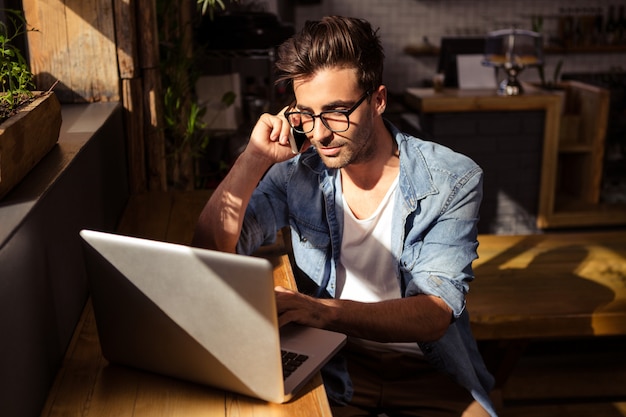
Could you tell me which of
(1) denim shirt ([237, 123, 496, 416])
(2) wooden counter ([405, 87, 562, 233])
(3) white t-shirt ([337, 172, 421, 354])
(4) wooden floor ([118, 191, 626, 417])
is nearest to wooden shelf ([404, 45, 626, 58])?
(2) wooden counter ([405, 87, 562, 233])

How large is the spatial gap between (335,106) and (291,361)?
2.23ft

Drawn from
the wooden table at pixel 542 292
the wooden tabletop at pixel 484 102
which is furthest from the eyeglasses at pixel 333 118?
the wooden tabletop at pixel 484 102

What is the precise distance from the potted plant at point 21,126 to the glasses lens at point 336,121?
614 mm

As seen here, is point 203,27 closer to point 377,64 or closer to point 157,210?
point 157,210

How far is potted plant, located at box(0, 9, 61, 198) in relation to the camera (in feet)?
4.40

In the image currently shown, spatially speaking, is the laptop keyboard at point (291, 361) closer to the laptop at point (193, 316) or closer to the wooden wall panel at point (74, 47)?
the laptop at point (193, 316)

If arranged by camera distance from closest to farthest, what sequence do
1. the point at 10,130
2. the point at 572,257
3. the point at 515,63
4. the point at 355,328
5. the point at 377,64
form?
the point at 10,130, the point at 355,328, the point at 377,64, the point at 572,257, the point at 515,63

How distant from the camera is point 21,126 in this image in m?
1.43

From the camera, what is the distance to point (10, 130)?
53.4 inches

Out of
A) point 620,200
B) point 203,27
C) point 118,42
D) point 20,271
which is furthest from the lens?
point 620,200

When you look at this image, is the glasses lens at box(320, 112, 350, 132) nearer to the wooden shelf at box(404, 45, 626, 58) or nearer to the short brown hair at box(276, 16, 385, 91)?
the short brown hair at box(276, 16, 385, 91)

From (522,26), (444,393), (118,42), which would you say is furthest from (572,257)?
(522,26)

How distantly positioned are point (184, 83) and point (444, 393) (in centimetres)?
190

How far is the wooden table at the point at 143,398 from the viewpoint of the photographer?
1.23 meters
